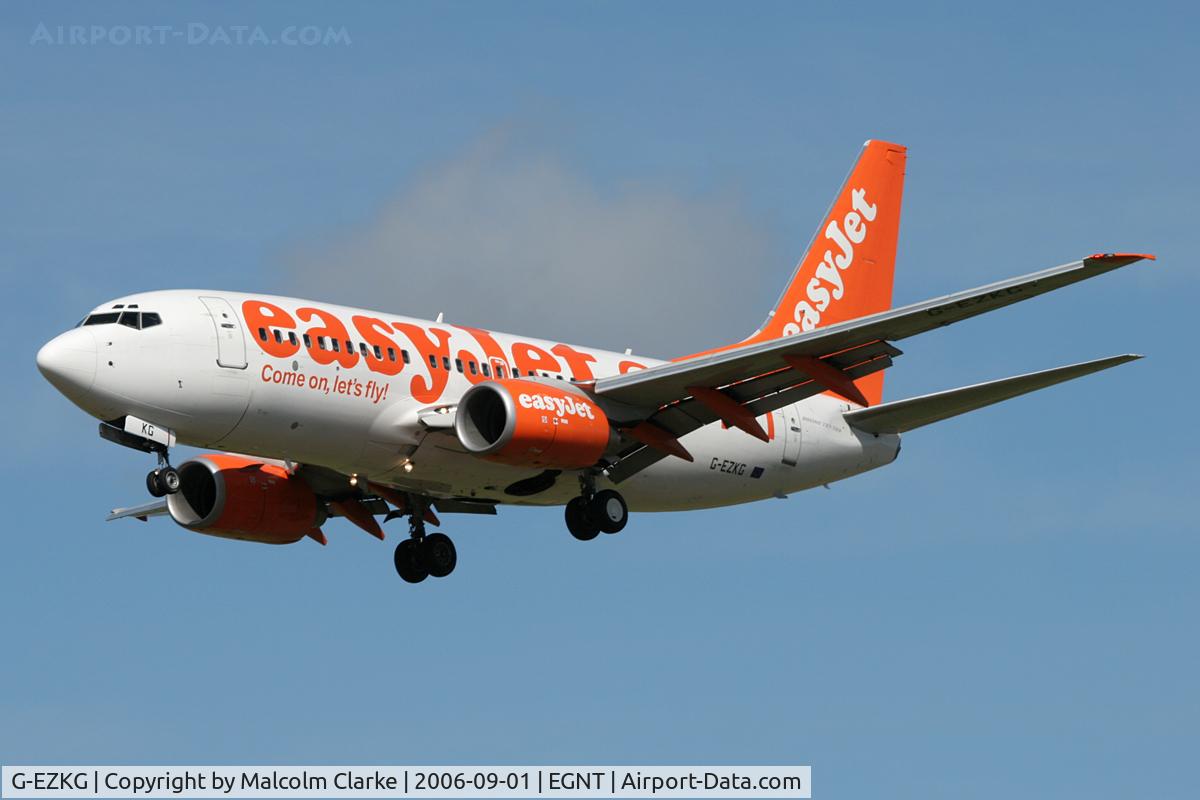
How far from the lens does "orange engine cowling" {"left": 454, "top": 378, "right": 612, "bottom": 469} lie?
41094mm

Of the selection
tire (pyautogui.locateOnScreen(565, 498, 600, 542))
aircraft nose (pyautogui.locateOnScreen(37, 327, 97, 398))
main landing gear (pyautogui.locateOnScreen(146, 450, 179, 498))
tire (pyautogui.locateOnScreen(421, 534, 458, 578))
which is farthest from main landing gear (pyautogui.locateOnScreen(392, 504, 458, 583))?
aircraft nose (pyautogui.locateOnScreen(37, 327, 97, 398))

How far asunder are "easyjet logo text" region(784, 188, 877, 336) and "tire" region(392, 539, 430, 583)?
11205 millimetres

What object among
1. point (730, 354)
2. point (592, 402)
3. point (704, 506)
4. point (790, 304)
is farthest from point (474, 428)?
point (790, 304)

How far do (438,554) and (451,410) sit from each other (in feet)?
20.2

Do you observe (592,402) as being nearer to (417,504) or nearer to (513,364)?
(513,364)

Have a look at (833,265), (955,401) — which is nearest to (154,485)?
(955,401)

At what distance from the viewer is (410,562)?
1869 inches

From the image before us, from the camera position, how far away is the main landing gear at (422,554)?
4731 centimetres

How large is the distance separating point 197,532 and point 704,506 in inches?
459

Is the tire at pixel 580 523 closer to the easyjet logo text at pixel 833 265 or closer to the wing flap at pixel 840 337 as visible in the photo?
the wing flap at pixel 840 337

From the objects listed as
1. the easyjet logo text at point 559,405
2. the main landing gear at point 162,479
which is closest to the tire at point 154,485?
the main landing gear at point 162,479

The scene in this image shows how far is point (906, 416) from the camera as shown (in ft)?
156

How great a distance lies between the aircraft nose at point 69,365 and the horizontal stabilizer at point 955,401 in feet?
60.0

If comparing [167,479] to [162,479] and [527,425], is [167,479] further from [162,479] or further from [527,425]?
[527,425]
